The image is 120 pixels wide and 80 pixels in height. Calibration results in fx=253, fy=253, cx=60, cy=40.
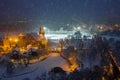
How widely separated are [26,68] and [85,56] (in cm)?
599

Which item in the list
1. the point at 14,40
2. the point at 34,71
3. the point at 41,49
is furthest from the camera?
the point at 14,40

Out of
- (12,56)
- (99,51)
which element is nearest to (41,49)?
(12,56)

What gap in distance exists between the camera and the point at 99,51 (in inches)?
961

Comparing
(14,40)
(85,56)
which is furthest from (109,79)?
(14,40)

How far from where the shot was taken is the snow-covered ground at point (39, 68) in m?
18.2

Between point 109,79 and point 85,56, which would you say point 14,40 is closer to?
point 85,56

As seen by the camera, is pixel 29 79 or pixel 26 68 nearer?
pixel 29 79

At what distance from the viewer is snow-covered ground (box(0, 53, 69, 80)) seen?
18203 millimetres

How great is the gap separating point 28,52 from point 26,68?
3.59 metres

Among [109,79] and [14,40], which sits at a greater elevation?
[14,40]

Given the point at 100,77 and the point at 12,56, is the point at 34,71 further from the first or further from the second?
the point at 100,77

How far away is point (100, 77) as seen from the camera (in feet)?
50.8

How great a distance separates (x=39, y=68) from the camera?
20.4 meters

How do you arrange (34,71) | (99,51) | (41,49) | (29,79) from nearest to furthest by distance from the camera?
(29,79) → (34,71) → (99,51) → (41,49)
